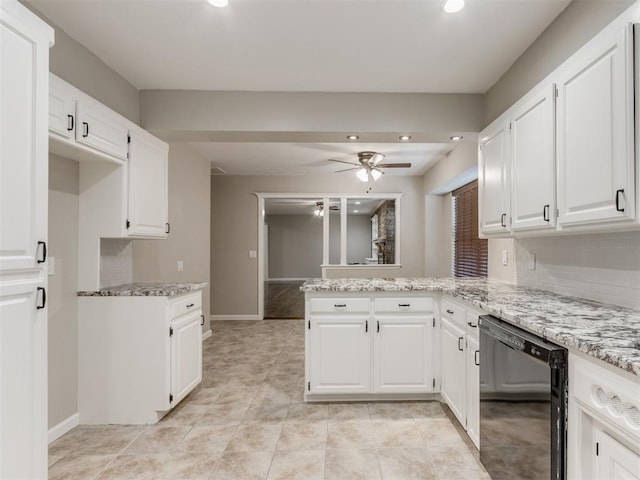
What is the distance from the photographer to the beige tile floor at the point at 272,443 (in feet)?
6.45

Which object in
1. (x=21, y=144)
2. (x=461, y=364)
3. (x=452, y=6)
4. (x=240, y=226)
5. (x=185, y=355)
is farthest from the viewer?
(x=240, y=226)

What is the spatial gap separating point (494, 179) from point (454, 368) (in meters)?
1.32

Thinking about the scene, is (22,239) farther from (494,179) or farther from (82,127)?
(494,179)

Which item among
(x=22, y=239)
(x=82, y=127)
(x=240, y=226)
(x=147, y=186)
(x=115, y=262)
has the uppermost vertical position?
(x=82, y=127)

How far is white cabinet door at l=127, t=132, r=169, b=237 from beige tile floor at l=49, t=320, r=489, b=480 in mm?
1383

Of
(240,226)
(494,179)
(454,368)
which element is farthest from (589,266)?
(240,226)

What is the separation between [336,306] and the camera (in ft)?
9.07

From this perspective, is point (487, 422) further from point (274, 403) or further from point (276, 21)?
point (276, 21)

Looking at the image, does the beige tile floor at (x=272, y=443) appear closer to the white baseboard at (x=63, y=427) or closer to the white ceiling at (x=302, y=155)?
the white baseboard at (x=63, y=427)

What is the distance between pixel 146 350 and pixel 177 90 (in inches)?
79.1

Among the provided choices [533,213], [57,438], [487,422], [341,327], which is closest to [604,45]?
[533,213]

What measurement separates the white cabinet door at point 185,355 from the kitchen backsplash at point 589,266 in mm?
2562

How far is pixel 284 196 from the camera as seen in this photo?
238 inches

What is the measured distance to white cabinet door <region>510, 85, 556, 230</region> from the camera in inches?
72.4
